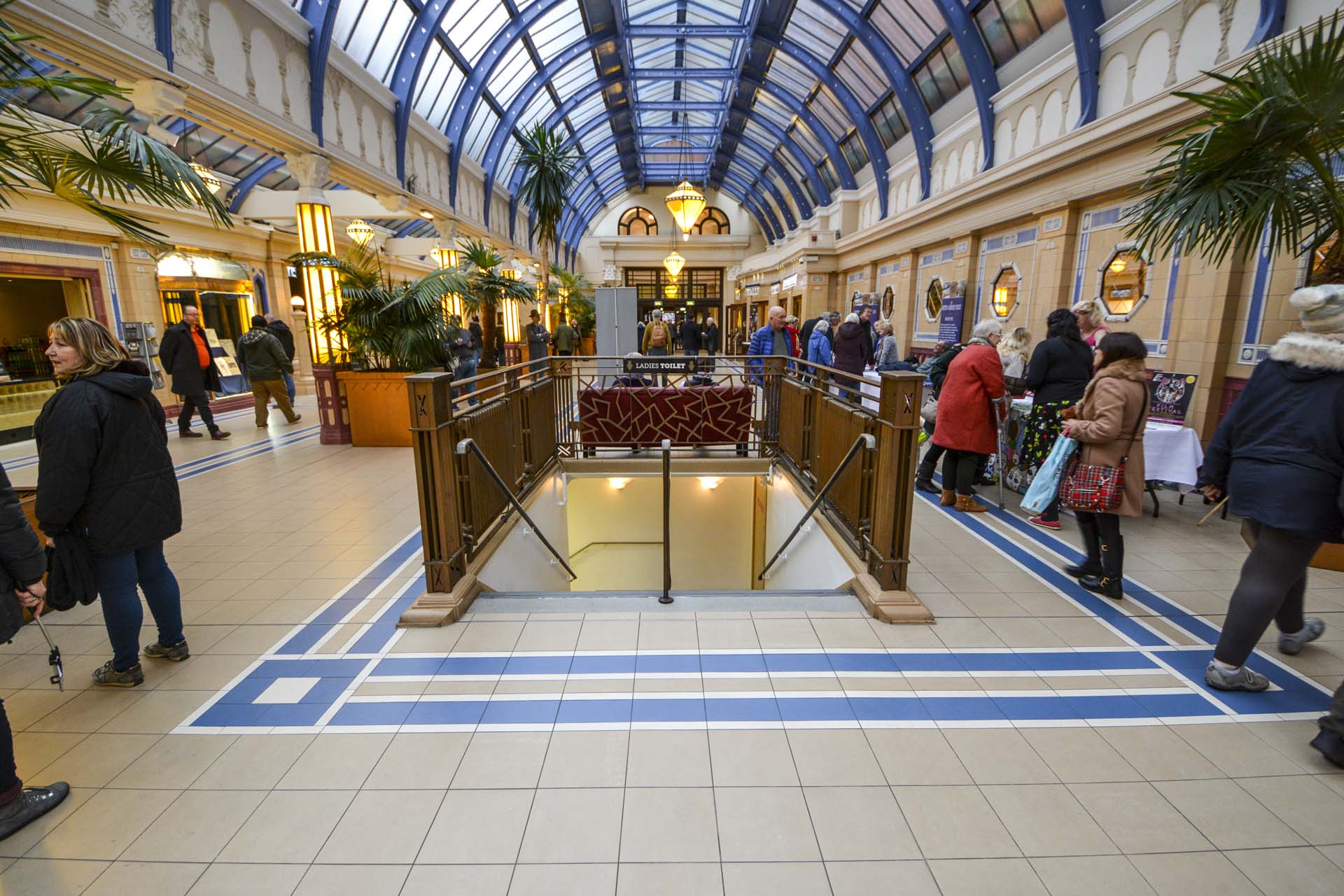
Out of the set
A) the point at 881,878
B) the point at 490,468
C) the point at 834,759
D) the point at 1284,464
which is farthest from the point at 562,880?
the point at 1284,464

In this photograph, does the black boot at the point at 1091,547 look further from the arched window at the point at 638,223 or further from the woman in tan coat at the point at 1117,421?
the arched window at the point at 638,223

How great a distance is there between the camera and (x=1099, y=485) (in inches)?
125

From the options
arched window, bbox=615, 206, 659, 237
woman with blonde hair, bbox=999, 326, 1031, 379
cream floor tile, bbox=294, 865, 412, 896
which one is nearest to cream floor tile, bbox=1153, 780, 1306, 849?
cream floor tile, bbox=294, 865, 412, 896

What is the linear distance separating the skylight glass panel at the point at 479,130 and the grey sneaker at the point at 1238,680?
51.3 feet

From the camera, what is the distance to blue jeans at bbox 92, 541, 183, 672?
237 cm

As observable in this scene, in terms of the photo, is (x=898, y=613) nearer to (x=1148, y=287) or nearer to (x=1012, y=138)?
(x=1148, y=287)

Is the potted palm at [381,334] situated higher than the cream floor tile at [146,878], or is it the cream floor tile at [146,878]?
the potted palm at [381,334]

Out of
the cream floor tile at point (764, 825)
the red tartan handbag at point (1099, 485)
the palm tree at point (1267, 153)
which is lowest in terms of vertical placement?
the cream floor tile at point (764, 825)

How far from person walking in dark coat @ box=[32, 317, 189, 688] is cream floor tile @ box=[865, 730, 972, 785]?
294 cm

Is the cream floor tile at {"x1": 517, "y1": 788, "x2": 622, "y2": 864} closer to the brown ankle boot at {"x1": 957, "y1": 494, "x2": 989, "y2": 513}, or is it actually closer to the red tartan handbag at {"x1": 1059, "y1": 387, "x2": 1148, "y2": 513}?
the red tartan handbag at {"x1": 1059, "y1": 387, "x2": 1148, "y2": 513}

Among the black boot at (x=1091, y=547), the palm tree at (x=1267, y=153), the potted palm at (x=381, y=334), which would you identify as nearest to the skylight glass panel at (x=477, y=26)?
the potted palm at (x=381, y=334)

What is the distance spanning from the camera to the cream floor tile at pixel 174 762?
200 cm

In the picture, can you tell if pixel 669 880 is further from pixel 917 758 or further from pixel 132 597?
pixel 132 597

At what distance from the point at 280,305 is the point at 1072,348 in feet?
48.1
